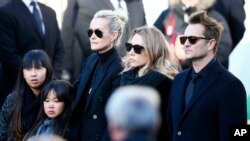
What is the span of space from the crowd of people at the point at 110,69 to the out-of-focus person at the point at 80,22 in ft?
0.04

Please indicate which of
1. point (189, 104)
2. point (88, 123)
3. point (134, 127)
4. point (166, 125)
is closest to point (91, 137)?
point (88, 123)

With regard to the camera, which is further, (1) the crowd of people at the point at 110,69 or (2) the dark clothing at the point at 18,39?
(2) the dark clothing at the point at 18,39

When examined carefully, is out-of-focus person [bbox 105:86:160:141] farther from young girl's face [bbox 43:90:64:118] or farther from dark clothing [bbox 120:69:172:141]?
young girl's face [bbox 43:90:64:118]

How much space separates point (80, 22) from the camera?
8805 mm

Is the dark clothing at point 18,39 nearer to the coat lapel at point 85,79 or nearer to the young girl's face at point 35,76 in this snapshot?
the young girl's face at point 35,76

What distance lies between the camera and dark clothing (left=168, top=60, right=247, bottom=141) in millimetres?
5164

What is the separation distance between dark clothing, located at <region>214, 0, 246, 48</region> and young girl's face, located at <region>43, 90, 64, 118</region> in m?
2.60

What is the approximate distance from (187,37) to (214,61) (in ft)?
1.01

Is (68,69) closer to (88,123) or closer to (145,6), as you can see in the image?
(145,6)

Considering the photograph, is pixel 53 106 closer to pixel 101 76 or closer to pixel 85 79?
pixel 85 79

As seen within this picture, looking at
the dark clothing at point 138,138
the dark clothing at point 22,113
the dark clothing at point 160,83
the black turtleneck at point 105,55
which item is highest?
the dark clothing at point 138,138

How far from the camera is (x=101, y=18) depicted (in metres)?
6.30

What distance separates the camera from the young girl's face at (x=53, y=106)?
649cm

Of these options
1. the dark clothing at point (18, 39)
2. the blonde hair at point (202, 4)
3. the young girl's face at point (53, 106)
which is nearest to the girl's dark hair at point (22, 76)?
the young girl's face at point (53, 106)
